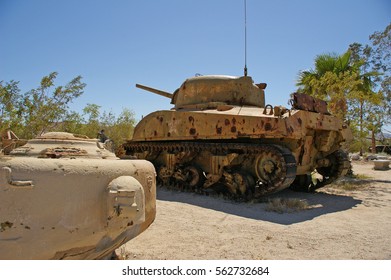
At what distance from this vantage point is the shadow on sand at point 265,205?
6.47m

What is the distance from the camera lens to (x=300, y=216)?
6.60 m

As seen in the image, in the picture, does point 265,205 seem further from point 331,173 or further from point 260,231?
point 331,173

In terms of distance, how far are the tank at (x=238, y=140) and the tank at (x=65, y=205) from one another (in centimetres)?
486

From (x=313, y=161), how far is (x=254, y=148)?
2.24m

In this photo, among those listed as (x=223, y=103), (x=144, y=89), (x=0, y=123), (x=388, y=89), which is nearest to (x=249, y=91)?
(x=223, y=103)

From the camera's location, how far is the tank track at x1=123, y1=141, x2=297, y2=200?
739 cm

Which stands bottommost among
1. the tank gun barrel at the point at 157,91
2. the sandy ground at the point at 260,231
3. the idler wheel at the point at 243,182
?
the sandy ground at the point at 260,231

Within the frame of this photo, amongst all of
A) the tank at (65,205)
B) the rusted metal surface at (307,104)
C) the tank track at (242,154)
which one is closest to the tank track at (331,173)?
the rusted metal surface at (307,104)

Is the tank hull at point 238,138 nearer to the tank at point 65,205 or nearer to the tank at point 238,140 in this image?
the tank at point 238,140

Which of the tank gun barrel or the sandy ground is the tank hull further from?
the tank gun barrel

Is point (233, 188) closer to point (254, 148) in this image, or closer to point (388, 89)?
point (254, 148)

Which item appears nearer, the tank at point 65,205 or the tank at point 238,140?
the tank at point 65,205

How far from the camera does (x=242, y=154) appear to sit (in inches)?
327

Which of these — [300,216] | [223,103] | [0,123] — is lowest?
[300,216]
